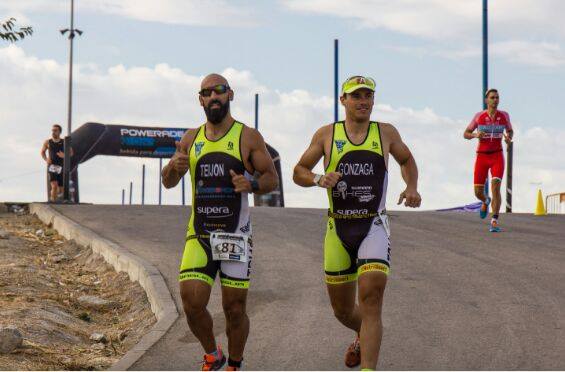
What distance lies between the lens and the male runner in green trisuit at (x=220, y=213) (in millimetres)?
8312

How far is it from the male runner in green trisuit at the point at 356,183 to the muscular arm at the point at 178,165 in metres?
0.91

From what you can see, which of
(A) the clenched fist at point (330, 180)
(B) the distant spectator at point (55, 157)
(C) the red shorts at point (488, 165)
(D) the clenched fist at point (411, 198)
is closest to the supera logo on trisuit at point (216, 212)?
(A) the clenched fist at point (330, 180)

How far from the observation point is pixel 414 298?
12.7m

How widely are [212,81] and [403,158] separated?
1.67 metres

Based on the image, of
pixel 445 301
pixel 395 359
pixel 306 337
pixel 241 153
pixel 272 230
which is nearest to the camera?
pixel 241 153

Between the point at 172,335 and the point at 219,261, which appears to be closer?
the point at 219,261

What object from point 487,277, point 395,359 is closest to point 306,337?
point 395,359

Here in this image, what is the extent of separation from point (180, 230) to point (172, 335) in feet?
29.2

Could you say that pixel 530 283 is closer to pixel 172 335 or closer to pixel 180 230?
pixel 172 335

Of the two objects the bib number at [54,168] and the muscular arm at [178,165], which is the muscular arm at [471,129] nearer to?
the muscular arm at [178,165]

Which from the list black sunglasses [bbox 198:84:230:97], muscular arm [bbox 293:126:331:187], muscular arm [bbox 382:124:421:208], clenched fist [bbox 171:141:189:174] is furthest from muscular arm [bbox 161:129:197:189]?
muscular arm [bbox 382:124:421:208]

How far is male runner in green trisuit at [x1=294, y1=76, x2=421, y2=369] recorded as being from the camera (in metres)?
8.37

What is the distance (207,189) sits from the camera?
27.5ft

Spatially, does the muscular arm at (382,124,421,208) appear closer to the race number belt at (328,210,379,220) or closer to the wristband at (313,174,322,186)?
the race number belt at (328,210,379,220)
